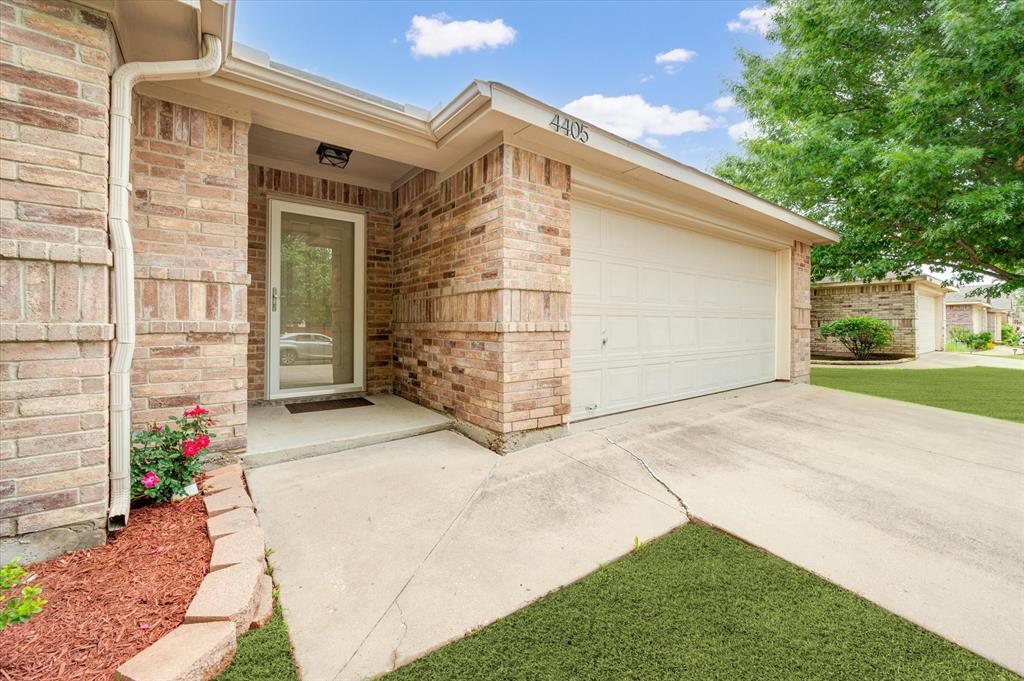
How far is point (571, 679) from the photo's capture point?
1.31m

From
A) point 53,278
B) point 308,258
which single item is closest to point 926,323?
point 308,258

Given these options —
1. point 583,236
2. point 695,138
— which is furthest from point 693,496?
point 695,138

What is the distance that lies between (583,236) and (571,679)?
3.42 metres

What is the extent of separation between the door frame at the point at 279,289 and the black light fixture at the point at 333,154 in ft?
2.27

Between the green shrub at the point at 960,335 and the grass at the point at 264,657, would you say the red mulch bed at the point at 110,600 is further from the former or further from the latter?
the green shrub at the point at 960,335

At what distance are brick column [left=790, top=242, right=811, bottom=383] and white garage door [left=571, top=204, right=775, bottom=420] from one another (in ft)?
1.63

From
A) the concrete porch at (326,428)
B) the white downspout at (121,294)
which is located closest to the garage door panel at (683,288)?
the concrete porch at (326,428)

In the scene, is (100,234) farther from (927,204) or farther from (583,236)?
(927,204)

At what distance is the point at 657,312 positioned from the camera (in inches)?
183

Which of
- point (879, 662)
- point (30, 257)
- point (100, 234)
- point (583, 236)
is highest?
point (583, 236)

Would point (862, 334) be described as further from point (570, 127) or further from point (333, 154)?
point (333, 154)

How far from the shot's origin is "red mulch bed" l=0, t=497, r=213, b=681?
1254 millimetres

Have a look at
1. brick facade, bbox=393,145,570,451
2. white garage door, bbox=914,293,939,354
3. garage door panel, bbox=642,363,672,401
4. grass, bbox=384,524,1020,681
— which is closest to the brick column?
garage door panel, bbox=642,363,672,401

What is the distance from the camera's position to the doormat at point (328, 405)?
13.4 ft
